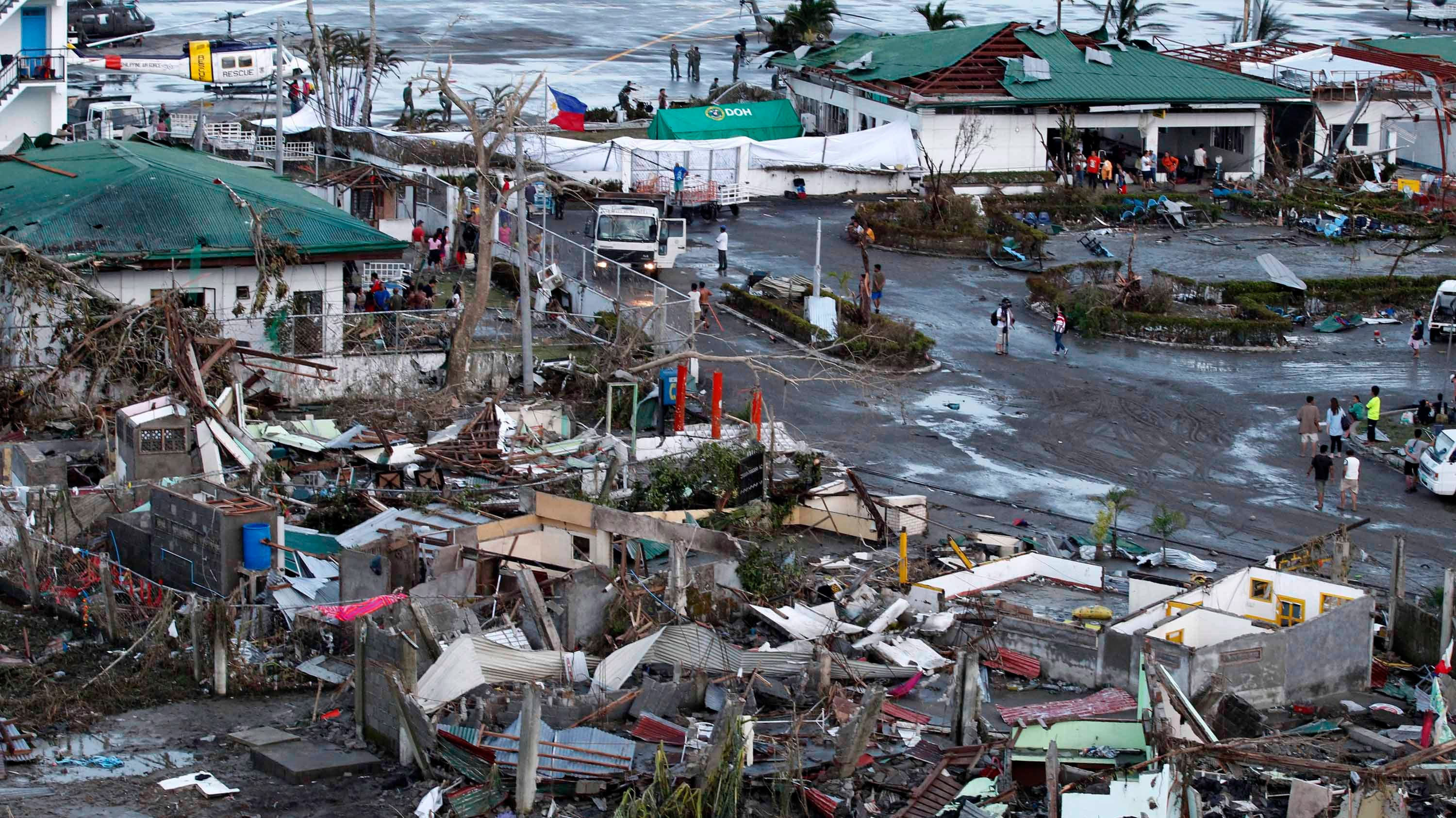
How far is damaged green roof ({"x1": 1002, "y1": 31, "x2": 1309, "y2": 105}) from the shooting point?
56.1 meters

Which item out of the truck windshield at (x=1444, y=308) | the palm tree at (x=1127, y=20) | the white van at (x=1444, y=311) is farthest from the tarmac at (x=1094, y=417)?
the palm tree at (x=1127, y=20)

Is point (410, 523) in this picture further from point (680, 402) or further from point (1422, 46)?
point (1422, 46)

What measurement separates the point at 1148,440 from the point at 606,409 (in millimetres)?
9541

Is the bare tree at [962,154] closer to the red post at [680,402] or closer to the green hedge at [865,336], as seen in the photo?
the green hedge at [865,336]

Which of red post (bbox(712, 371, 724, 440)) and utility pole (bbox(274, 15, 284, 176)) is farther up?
utility pole (bbox(274, 15, 284, 176))

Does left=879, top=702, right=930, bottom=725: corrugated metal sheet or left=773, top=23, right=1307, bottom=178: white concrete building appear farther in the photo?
left=773, top=23, right=1307, bottom=178: white concrete building

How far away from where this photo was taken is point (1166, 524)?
25172 mm

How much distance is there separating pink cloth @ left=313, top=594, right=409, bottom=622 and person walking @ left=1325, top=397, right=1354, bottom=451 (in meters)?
16.9

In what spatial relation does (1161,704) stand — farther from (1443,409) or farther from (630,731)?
(1443,409)

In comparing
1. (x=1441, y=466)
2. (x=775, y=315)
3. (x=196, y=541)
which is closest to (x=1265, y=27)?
(x=775, y=315)

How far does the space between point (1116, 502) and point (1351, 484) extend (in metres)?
4.29

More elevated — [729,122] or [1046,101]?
[1046,101]

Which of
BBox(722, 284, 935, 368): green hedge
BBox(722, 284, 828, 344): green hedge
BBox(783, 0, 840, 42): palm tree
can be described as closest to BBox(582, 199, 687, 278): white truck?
BBox(722, 284, 828, 344): green hedge

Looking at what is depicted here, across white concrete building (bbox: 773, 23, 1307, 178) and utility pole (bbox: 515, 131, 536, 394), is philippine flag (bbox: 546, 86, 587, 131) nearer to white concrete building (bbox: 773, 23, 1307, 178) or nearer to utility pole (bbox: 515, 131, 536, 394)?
white concrete building (bbox: 773, 23, 1307, 178)
